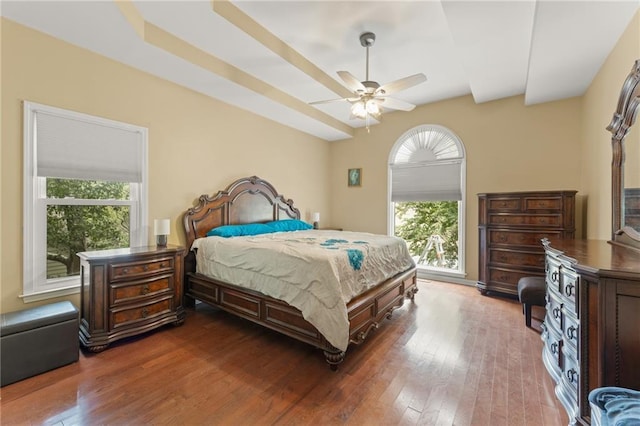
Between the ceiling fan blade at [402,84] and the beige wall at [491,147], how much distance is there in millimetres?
2269

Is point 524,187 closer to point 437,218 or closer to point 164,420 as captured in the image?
point 437,218

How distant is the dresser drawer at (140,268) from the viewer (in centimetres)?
246

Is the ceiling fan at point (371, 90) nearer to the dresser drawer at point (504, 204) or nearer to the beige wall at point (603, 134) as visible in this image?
the beige wall at point (603, 134)

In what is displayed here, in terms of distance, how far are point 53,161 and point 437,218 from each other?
207 inches

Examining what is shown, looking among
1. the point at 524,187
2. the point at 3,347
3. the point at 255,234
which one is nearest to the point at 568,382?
the point at 524,187

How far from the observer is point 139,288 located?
2613 millimetres

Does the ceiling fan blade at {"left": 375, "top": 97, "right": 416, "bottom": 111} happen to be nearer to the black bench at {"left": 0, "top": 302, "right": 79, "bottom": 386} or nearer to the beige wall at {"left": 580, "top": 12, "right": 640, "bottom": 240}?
the beige wall at {"left": 580, "top": 12, "right": 640, "bottom": 240}

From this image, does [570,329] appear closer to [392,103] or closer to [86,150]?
[392,103]

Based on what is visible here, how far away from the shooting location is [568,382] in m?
1.71

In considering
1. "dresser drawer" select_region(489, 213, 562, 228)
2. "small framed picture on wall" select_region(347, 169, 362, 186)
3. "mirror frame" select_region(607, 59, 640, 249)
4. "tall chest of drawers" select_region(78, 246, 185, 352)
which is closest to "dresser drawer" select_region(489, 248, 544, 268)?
"dresser drawer" select_region(489, 213, 562, 228)

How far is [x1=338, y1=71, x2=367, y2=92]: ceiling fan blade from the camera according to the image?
2.63 metres

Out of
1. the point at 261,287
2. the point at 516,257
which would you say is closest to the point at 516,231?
the point at 516,257

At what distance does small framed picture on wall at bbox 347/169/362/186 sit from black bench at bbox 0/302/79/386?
4735mm

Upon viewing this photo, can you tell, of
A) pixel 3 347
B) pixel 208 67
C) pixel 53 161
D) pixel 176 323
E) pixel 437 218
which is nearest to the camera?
pixel 3 347
